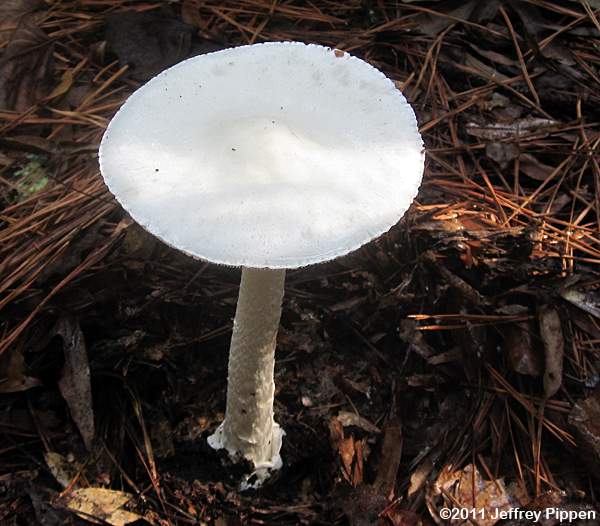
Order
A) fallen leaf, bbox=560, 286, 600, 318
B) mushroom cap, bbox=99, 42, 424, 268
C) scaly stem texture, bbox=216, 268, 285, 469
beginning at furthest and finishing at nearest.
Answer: fallen leaf, bbox=560, 286, 600, 318
scaly stem texture, bbox=216, 268, 285, 469
mushroom cap, bbox=99, 42, 424, 268

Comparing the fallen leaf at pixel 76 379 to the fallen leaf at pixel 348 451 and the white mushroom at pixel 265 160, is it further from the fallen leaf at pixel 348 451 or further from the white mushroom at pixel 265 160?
the fallen leaf at pixel 348 451

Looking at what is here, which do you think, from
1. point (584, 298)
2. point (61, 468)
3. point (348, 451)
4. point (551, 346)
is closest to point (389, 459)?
point (348, 451)

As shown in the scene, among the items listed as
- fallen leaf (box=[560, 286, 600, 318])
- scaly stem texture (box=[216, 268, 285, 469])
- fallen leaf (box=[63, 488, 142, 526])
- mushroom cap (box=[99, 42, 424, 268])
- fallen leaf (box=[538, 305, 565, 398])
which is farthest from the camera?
fallen leaf (box=[560, 286, 600, 318])

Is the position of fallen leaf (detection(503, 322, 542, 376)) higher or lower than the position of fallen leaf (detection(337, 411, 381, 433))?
higher

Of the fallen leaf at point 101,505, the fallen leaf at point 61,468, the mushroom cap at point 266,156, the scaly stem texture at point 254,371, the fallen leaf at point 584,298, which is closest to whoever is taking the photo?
the mushroom cap at point 266,156

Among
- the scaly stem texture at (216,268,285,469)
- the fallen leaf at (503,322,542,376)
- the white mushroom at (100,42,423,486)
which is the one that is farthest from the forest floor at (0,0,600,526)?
the white mushroom at (100,42,423,486)

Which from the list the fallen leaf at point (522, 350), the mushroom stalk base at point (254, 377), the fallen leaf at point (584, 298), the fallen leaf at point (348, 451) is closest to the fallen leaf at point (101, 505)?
the mushroom stalk base at point (254, 377)

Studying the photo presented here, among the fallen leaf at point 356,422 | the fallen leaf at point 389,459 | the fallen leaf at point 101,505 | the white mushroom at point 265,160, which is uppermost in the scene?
the white mushroom at point 265,160

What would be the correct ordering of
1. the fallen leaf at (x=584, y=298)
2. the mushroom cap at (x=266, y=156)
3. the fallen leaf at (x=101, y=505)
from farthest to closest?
1. the fallen leaf at (x=584, y=298)
2. the fallen leaf at (x=101, y=505)
3. the mushroom cap at (x=266, y=156)

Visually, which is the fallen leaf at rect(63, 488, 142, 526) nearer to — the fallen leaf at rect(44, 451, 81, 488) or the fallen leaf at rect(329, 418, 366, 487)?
the fallen leaf at rect(44, 451, 81, 488)
